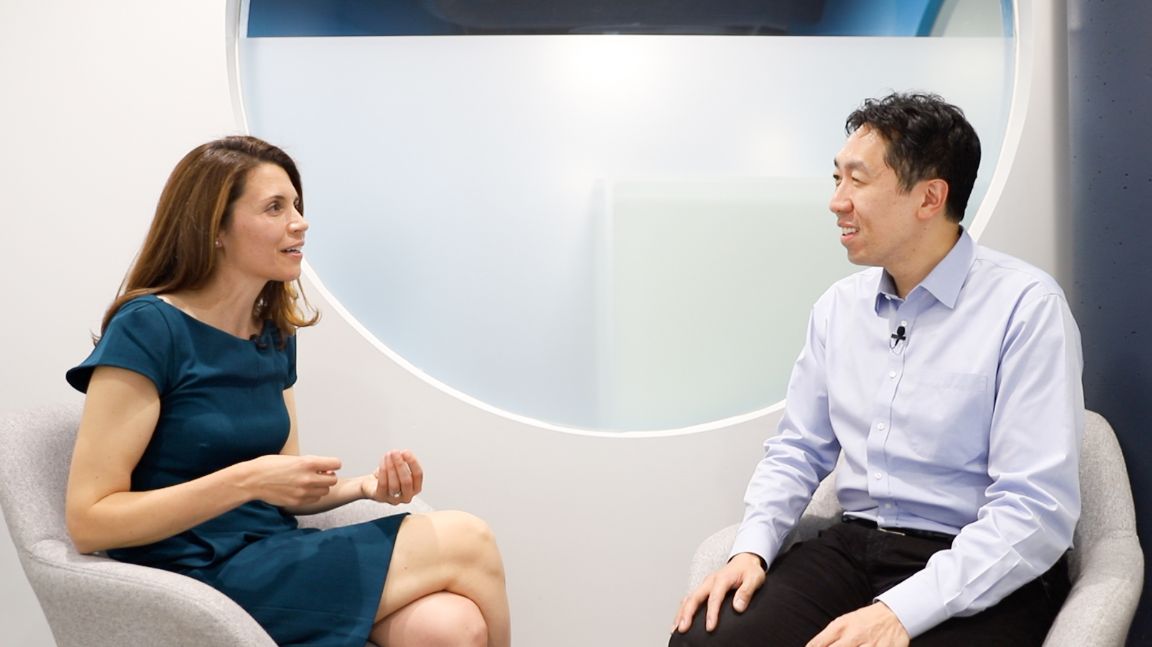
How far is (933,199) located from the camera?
204 centimetres

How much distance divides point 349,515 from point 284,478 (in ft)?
1.40

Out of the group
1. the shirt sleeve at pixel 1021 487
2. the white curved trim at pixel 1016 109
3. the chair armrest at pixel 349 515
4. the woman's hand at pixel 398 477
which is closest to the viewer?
the shirt sleeve at pixel 1021 487

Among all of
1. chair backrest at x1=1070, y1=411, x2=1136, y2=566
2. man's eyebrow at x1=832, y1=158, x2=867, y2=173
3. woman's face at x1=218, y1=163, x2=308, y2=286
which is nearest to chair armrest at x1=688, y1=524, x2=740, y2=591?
chair backrest at x1=1070, y1=411, x2=1136, y2=566

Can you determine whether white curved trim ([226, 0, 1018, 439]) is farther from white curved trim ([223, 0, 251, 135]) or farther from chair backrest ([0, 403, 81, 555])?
chair backrest ([0, 403, 81, 555])

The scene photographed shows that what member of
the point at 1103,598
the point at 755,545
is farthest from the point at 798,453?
the point at 1103,598

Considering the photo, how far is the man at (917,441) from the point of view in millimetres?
1805

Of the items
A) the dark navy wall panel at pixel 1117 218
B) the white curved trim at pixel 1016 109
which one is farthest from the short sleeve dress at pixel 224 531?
the white curved trim at pixel 1016 109

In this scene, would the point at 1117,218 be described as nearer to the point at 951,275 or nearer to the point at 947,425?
the point at 951,275

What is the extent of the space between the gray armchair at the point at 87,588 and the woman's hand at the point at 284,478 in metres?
0.19

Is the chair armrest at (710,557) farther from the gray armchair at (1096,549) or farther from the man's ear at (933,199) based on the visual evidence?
the man's ear at (933,199)

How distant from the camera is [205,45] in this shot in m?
2.68

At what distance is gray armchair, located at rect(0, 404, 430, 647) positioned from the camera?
5.66 ft

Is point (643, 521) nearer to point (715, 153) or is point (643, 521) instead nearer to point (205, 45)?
point (715, 153)

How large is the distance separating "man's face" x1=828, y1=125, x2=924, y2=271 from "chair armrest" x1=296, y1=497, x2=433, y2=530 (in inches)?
40.1
